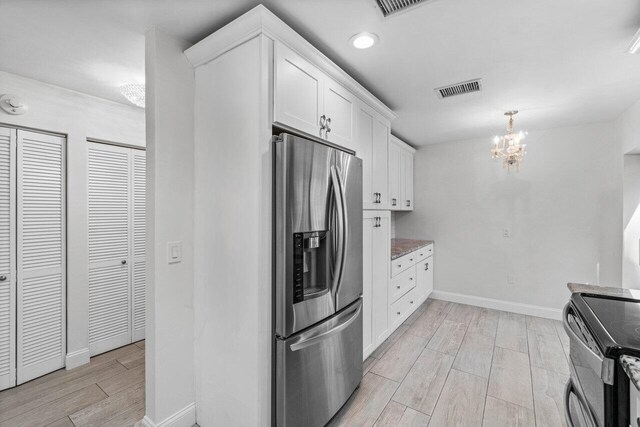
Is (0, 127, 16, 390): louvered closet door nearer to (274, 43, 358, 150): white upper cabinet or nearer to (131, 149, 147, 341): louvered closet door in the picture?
(131, 149, 147, 341): louvered closet door

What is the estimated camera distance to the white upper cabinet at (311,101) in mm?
1515

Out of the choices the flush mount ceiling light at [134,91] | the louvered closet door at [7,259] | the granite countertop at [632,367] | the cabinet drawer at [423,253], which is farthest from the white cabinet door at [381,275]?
the louvered closet door at [7,259]

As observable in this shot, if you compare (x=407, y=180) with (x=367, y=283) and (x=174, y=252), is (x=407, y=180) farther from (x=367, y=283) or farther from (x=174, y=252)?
(x=174, y=252)

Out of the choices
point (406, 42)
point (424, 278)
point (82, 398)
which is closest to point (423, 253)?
point (424, 278)

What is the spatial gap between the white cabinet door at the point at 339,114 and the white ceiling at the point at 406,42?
0.22 m

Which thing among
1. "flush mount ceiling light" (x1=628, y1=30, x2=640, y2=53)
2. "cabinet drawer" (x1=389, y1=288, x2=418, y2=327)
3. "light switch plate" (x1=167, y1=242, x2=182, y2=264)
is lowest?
"cabinet drawer" (x1=389, y1=288, x2=418, y2=327)

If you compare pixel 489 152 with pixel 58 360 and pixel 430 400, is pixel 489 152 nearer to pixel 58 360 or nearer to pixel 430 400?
pixel 430 400

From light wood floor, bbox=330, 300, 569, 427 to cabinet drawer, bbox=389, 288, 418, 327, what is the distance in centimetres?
15

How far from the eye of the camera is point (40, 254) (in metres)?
2.29

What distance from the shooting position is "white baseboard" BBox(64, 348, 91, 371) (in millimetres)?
2391

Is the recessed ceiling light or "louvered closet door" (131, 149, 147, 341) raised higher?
the recessed ceiling light

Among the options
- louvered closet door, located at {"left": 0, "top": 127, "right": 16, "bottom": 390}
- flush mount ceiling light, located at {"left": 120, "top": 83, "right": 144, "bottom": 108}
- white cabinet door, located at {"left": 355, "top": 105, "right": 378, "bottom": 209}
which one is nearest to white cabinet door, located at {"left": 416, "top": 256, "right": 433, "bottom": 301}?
white cabinet door, located at {"left": 355, "top": 105, "right": 378, "bottom": 209}

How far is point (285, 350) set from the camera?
1462 millimetres

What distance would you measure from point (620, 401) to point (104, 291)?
134 inches
